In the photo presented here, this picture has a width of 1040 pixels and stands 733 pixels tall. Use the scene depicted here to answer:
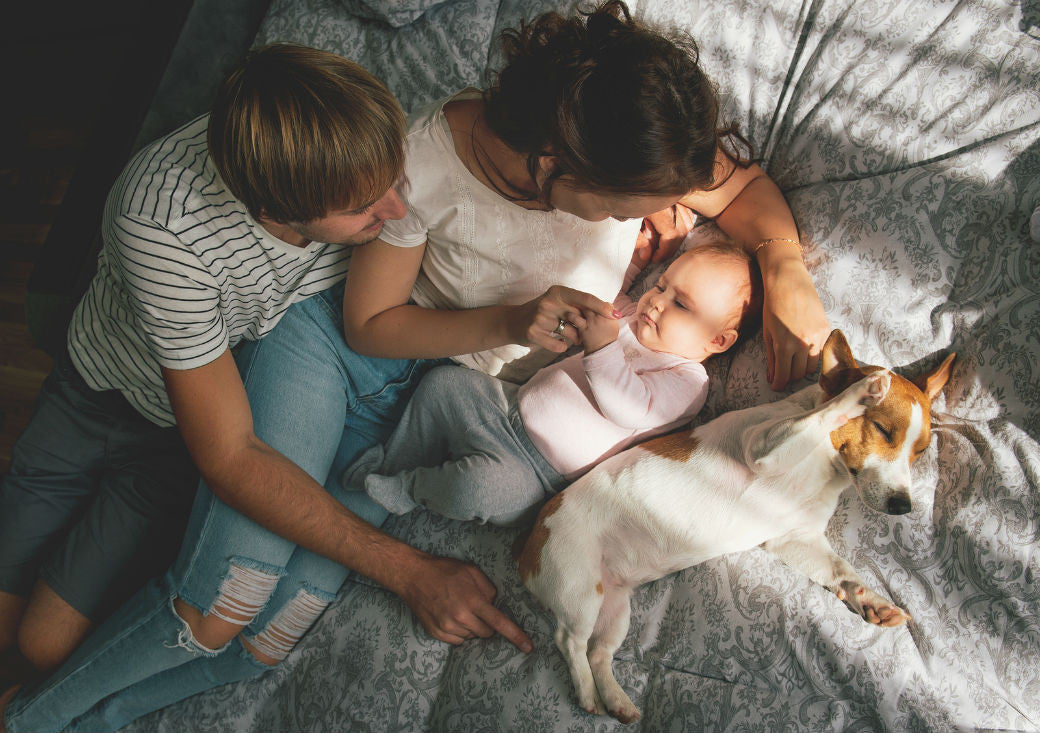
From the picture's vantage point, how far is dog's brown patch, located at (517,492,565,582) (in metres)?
1.27

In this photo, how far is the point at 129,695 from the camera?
142cm

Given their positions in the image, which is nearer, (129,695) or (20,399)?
(129,695)

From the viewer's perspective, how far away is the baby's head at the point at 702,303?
135 centimetres

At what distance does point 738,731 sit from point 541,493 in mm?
559

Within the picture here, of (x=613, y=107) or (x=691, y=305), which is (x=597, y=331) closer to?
(x=691, y=305)

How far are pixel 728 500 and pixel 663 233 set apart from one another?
0.66 m

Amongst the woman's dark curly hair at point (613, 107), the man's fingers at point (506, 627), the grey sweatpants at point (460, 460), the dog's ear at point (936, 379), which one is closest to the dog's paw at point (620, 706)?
the man's fingers at point (506, 627)

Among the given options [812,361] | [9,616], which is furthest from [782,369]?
[9,616]

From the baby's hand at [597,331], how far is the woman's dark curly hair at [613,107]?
0.26 m

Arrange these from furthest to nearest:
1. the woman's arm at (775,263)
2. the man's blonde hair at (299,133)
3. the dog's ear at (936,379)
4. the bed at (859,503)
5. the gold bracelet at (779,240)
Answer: the gold bracelet at (779,240), the woman's arm at (775,263), the dog's ear at (936,379), the bed at (859,503), the man's blonde hair at (299,133)

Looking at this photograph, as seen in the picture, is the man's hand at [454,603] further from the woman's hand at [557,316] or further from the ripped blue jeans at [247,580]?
the woman's hand at [557,316]

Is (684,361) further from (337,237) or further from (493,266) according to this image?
(337,237)

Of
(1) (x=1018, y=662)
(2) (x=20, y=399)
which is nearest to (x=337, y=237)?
(1) (x=1018, y=662)

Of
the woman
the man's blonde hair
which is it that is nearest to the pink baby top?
the woman
